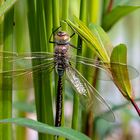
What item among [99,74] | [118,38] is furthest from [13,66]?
[118,38]

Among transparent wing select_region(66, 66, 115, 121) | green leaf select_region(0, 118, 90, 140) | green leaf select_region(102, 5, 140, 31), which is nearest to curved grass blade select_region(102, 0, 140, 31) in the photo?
green leaf select_region(102, 5, 140, 31)

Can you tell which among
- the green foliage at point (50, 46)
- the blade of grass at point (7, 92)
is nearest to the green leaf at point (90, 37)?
the green foliage at point (50, 46)

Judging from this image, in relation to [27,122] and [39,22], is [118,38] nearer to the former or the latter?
[39,22]

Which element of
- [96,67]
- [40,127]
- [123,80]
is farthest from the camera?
[96,67]

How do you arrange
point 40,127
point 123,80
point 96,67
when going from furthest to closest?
point 96,67, point 123,80, point 40,127

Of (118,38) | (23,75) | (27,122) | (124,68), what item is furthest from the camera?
(118,38)

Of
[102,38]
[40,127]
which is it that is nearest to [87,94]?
[102,38]

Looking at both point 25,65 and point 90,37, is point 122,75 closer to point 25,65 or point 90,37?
point 90,37
